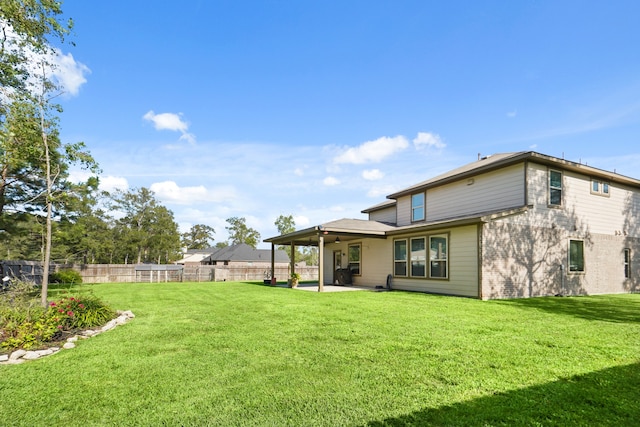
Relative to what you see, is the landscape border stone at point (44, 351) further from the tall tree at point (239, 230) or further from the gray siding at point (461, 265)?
the tall tree at point (239, 230)

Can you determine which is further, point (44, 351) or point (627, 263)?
point (627, 263)

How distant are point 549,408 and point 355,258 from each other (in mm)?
14306

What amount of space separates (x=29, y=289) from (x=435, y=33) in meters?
13.2

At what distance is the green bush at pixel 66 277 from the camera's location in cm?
1852

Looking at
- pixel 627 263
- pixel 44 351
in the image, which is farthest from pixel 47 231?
pixel 627 263

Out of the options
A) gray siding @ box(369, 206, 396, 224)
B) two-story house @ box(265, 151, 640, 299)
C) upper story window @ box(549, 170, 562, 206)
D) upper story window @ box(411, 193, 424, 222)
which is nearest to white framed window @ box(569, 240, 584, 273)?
two-story house @ box(265, 151, 640, 299)

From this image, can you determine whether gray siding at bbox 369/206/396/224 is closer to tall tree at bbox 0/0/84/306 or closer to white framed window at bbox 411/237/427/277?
white framed window at bbox 411/237/427/277

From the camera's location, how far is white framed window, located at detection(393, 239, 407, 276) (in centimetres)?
1348

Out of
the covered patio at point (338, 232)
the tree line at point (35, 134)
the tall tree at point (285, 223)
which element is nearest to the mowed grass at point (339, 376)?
the tree line at point (35, 134)

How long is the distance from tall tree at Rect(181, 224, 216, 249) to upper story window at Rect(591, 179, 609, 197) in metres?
70.1

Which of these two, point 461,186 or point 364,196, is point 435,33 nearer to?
point 461,186

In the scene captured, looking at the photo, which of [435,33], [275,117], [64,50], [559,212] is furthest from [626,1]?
[64,50]

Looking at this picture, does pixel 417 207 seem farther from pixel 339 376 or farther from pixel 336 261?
pixel 339 376

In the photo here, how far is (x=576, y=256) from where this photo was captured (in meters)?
12.0
